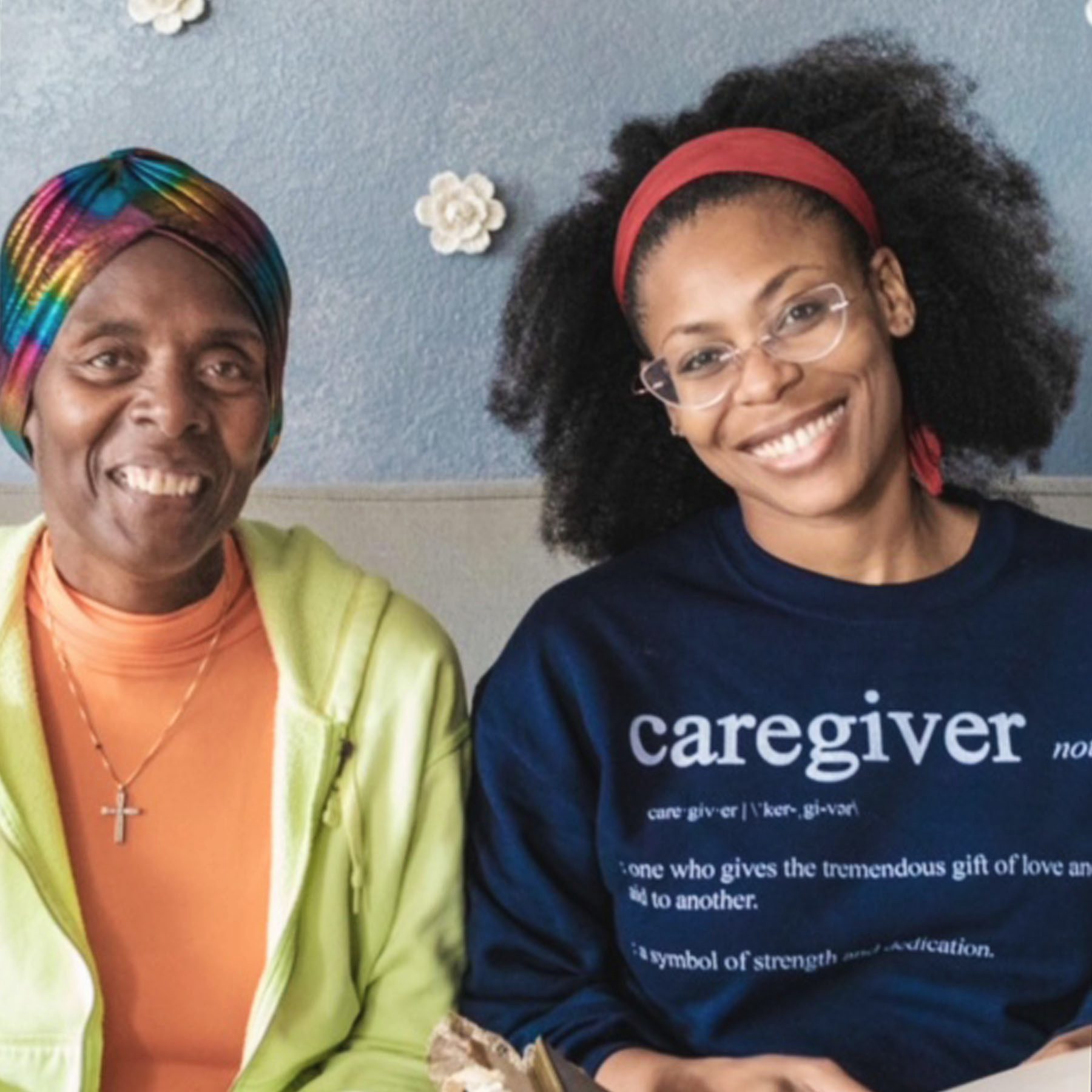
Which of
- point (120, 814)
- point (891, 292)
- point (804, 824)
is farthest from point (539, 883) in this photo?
point (891, 292)

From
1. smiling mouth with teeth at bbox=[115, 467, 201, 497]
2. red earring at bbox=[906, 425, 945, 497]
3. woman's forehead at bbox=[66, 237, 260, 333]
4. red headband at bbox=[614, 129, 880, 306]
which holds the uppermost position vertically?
red headband at bbox=[614, 129, 880, 306]

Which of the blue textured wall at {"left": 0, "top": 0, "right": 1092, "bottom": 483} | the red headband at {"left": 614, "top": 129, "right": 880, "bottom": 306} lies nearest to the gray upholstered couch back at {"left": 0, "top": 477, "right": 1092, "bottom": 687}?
the blue textured wall at {"left": 0, "top": 0, "right": 1092, "bottom": 483}

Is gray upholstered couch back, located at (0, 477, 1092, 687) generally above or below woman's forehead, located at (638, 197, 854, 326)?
below

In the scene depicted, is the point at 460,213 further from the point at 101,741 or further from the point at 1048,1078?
the point at 1048,1078

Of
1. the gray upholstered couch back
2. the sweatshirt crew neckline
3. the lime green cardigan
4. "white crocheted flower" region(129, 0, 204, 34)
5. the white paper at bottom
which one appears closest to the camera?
the white paper at bottom

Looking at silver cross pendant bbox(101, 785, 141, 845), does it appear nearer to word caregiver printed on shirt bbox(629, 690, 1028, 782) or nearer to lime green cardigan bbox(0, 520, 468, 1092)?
lime green cardigan bbox(0, 520, 468, 1092)

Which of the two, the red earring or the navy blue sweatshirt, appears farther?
the red earring

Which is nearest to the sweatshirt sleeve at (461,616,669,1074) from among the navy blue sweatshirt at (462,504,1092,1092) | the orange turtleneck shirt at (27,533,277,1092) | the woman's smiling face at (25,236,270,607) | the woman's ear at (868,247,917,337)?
the navy blue sweatshirt at (462,504,1092,1092)

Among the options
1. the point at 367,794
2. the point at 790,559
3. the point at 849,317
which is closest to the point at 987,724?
the point at 790,559

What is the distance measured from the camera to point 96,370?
149 cm

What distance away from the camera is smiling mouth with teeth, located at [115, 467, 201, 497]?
58.6 inches

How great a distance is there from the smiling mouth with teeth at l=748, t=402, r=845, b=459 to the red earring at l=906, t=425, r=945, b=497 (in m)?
0.13

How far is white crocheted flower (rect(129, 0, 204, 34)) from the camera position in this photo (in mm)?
2086

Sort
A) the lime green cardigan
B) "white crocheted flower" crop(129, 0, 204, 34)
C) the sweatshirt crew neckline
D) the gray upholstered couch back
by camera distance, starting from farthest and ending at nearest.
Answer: "white crocheted flower" crop(129, 0, 204, 34) < the gray upholstered couch back < the sweatshirt crew neckline < the lime green cardigan
